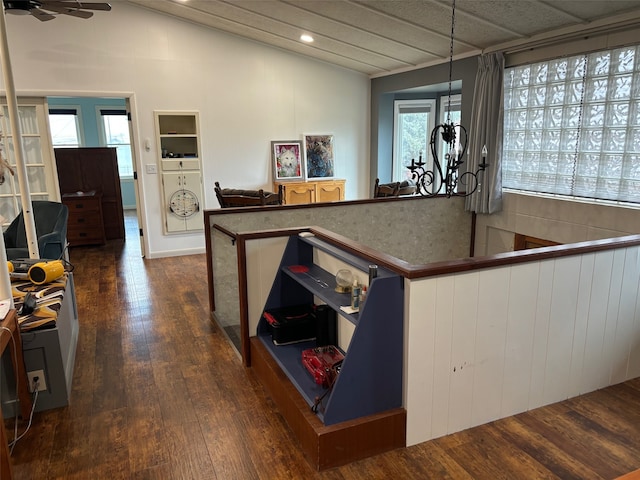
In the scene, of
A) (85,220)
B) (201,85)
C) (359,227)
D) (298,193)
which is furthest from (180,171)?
(359,227)

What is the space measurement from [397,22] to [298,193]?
281cm

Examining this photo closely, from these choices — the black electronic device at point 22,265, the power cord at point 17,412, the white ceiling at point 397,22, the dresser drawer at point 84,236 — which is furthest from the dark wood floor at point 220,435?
the dresser drawer at point 84,236

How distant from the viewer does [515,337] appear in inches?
98.6

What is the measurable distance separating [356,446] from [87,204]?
19.8 ft

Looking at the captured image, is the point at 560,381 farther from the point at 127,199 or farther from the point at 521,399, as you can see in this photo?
the point at 127,199

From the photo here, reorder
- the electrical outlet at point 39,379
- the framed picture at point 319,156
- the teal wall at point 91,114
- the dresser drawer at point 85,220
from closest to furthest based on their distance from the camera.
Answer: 1. the electrical outlet at point 39,379
2. the dresser drawer at point 85,220
3. the framed picture at point 319,156
4. the teal wall at point 91,114

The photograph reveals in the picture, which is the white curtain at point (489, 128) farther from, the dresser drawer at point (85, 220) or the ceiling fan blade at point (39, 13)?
the dresser drawer at point (85, 220)

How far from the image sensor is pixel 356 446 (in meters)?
2.28

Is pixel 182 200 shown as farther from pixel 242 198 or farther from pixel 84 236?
pixel 242 198

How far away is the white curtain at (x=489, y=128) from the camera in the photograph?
4961 millimetres

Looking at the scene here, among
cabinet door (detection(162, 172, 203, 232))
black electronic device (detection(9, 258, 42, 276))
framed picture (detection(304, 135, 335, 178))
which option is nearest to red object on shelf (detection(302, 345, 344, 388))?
black electronic device (detection(9, 258, 42, 276))

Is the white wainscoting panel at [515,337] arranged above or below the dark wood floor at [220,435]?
above

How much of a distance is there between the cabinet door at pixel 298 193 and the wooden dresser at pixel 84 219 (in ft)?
9.16

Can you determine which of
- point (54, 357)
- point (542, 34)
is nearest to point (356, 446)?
point (54, 357)
